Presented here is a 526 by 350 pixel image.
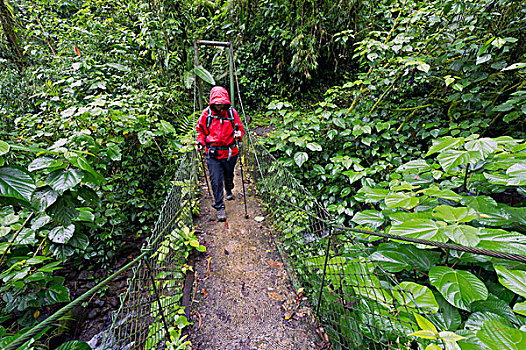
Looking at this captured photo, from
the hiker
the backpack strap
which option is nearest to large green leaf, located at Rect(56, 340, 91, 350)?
the hiker

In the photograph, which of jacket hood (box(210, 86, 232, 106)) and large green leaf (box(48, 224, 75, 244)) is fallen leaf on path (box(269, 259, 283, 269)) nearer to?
large green leaf (box(48, 224, 75, 244))

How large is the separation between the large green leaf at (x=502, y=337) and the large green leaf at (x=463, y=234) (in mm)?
297

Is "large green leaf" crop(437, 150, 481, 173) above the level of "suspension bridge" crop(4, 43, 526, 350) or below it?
above

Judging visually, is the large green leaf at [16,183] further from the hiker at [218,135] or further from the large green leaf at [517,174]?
the large green leaf at [517,174]

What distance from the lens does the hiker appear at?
2633 mm

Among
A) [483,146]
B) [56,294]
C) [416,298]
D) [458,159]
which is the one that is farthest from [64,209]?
[483,146]

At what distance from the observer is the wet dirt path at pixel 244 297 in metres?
1.70

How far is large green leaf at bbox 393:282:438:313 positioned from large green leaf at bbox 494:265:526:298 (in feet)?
0.89

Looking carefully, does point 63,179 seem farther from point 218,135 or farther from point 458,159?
point 458,159

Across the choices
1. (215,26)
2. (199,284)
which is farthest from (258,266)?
(215,26)

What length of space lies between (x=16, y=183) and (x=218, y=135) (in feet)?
6.60

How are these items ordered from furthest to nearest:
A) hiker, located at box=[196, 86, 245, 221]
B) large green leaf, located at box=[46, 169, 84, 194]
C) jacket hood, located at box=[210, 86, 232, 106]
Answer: hiker, located at box=[196, 86, 245, 221], jacket hood, located at box=[210, 86, 232, 106], large green leaf, located at box=[46, 169, 84, 194]

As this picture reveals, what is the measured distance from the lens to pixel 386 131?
2756 mm

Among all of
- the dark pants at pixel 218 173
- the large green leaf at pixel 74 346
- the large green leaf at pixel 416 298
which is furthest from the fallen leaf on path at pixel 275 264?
the large green leaf at pixel 74 346
